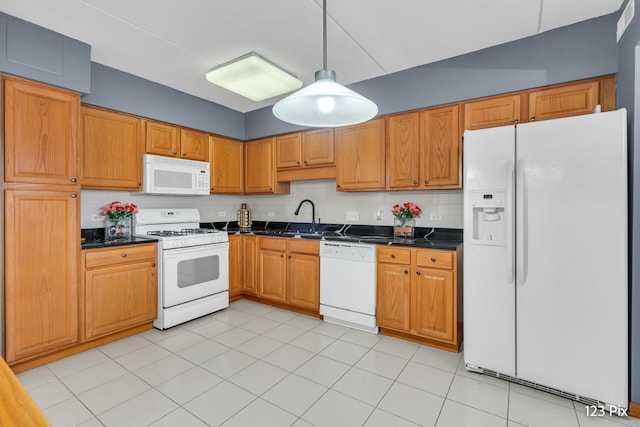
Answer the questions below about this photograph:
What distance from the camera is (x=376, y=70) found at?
308cm

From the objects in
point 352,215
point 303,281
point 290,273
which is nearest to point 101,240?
point 290,273

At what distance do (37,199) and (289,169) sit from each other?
251cm

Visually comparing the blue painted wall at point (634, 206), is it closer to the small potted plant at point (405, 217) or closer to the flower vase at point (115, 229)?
the small potted plant at point (405, 217)

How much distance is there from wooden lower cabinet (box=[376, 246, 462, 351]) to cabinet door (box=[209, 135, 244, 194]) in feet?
7.74

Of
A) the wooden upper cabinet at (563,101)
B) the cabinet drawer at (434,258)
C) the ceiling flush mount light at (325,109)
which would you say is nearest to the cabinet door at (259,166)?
the cabinet drawer at (434,258)

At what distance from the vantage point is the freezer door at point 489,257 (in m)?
2.16

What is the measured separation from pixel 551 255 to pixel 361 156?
1958 mm

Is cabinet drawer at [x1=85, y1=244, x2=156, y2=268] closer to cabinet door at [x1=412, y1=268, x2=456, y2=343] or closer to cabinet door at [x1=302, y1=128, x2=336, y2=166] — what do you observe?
cabinet door at [x1=302, y1=128, x2=336, y2=166]

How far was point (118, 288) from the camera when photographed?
2859 millimetres

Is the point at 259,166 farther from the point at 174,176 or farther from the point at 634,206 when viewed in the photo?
the point at 634,206

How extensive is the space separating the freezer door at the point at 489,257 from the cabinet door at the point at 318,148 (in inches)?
65.1

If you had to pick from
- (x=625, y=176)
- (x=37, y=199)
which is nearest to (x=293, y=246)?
(x=37, y=199)

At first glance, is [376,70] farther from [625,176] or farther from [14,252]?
[14,252]

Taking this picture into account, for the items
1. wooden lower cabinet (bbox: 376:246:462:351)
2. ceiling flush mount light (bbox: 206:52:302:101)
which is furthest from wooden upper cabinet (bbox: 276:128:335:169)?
wooden lower cabinet (bbox: 376:246:462:351)
